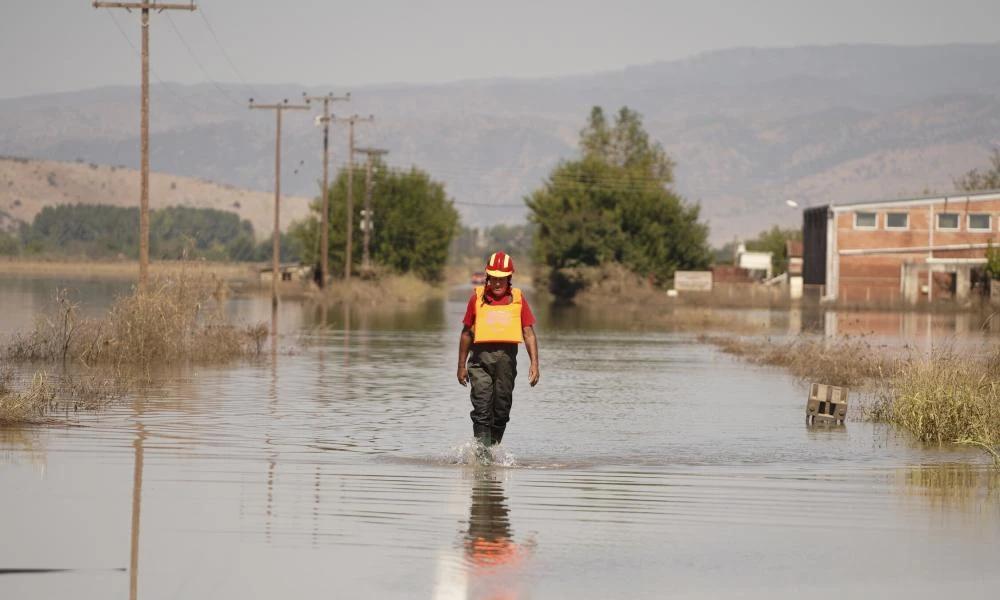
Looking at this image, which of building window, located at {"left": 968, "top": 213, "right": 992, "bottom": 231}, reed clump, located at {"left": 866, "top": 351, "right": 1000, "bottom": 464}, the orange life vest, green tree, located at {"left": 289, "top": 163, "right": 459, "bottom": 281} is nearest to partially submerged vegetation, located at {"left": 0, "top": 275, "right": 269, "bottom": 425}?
the orange life vest

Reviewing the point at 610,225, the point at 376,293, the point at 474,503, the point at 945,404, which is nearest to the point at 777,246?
the point at 610,225

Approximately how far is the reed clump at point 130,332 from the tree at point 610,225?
220 ft

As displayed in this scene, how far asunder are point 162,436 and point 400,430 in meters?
3.31

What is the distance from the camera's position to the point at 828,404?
23.2 m

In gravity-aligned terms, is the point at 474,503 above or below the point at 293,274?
below

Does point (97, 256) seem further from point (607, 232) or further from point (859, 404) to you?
point (859, 404)

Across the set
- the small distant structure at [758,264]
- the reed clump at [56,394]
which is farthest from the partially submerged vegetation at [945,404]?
the small distant structure at [758,264]

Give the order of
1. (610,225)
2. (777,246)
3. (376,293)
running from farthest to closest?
(777,246), (610,225), (376,293)

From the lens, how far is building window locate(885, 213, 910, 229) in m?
89.8

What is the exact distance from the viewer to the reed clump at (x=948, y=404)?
20431 millimetres

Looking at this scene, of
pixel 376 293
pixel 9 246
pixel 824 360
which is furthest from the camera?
pixel 9 246

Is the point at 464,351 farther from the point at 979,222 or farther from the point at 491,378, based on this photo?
the point at 979,222

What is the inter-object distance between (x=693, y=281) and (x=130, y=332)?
219ft

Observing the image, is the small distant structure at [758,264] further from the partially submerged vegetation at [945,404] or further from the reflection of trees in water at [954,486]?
the reflection of trees in water at [954,486]
